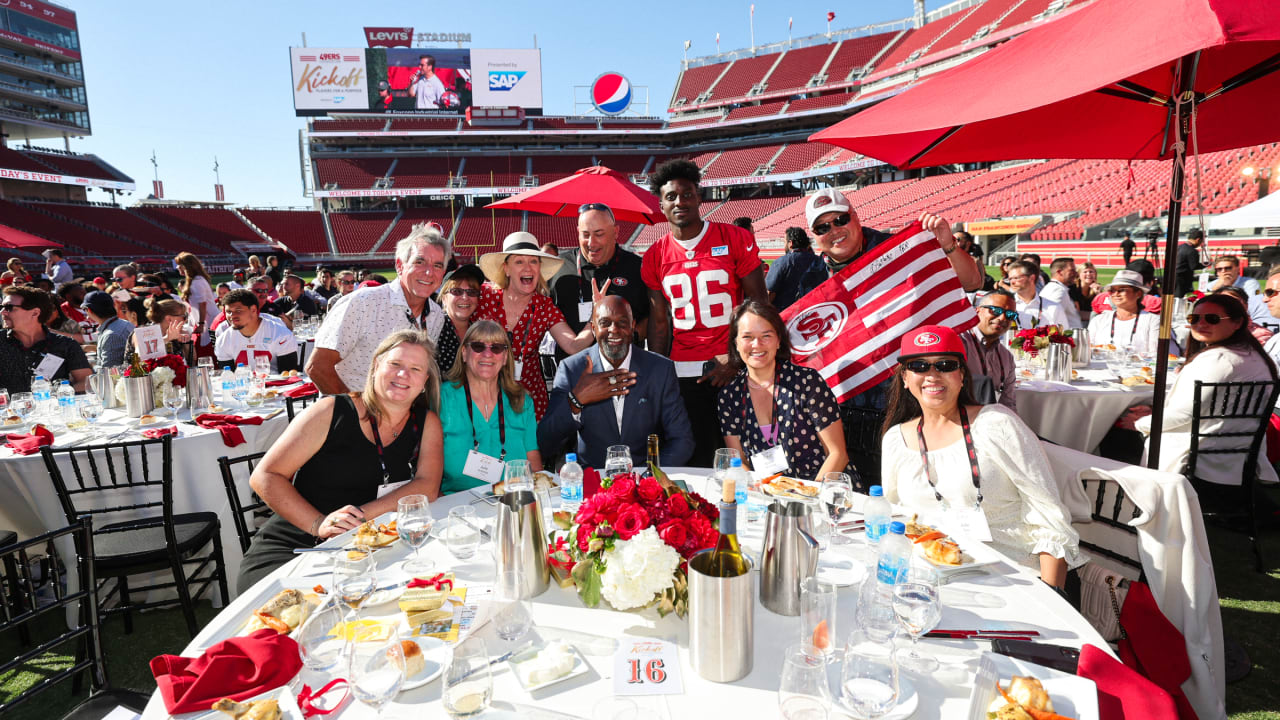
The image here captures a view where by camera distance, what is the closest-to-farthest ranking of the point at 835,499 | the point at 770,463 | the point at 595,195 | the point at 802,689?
the point at 802,689, the point at 835,499, the point at 770,463, the point at 595,195

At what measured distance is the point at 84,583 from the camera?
2201mm

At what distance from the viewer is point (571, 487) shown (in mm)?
2471

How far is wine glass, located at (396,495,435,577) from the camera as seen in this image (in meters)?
2.05

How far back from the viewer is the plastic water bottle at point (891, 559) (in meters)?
1.77

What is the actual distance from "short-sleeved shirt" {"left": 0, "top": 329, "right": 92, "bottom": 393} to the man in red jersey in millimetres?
5275

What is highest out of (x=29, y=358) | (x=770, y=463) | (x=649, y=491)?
(x=29, y=358)

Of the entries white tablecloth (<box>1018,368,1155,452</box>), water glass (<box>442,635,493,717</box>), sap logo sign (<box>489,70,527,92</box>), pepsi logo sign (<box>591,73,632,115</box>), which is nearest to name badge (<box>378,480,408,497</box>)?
water glass (<box>442,635,493,717</box>)

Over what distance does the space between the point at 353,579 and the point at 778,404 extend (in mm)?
2230

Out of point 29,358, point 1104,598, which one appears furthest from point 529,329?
point 29,358

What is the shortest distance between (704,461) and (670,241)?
61.9 inches

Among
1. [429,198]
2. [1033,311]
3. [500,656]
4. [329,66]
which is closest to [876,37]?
[429,198]

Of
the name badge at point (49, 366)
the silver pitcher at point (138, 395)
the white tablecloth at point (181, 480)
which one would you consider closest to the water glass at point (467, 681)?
the white tablecloth at point (181, 480)

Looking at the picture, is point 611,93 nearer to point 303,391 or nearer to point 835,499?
point 303,391

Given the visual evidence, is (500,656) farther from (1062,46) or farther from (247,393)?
(247,393)
